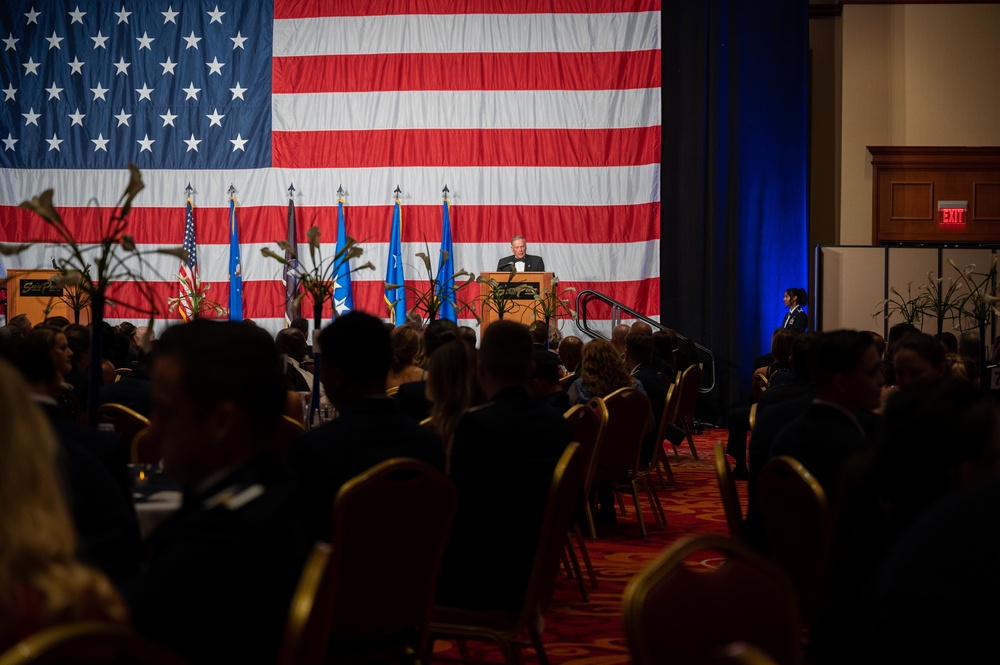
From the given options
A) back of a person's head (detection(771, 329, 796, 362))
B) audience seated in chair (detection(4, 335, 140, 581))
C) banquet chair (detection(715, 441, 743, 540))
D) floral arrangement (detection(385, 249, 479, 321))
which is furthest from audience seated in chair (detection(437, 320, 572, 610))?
back of a person's head (detection(771, 329, 796, 362))

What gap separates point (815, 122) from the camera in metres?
13.5

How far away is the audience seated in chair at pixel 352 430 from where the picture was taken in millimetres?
2664

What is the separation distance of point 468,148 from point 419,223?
1.08 metres

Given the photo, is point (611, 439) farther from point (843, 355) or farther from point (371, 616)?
point (371, 616)

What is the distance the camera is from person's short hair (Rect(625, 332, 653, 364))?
7.00 meters

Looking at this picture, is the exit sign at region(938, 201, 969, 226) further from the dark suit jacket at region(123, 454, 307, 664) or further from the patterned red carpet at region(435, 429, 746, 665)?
the dark suit jacket at region(123, 454, 307, 664)

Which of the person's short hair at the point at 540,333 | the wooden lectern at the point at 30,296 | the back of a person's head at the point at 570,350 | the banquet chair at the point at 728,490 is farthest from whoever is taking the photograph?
the wooden lectern at the point at 30,296

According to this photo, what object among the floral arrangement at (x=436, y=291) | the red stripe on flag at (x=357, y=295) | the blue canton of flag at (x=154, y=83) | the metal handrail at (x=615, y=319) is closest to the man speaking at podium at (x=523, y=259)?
the floral arrangement at (x=436, y=291)

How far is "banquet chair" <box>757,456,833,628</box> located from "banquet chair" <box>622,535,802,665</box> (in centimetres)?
102

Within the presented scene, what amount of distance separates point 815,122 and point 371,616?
12.2 m

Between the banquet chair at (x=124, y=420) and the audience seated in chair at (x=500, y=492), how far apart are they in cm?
172

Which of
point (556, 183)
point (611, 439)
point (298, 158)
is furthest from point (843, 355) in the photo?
point (298, 158)

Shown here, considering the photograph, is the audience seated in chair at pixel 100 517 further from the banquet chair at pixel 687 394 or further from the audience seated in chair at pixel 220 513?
the banquet chair at pixel 687 394

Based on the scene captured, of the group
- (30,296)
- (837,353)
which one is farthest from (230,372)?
(30,296)
